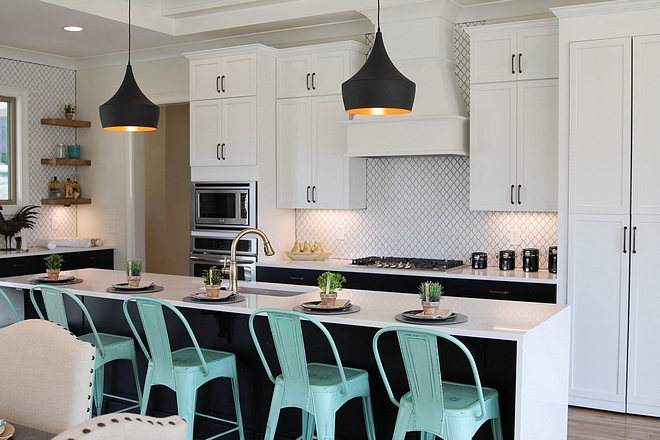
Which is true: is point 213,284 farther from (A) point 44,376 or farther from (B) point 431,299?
(A) point 44,376

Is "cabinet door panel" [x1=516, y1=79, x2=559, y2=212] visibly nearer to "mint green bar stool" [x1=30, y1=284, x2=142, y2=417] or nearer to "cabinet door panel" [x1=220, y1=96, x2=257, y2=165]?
"cabinet door panel" [x1=220, y1=96, x2=257, y2=165]

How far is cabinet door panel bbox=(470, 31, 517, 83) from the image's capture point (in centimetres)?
506

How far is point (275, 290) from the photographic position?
4.35m

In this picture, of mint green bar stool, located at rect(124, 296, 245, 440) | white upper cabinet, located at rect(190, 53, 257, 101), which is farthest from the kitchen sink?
white upper cabinet, located at rect(190, 53, 257, 101)

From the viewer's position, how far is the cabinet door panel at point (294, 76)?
591 centimetres

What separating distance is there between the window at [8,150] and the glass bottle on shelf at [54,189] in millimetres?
374

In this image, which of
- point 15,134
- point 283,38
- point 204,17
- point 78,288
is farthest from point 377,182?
point 15,134

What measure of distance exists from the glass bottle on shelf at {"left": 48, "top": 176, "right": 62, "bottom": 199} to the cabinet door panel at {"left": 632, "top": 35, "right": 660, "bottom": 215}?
542 cm

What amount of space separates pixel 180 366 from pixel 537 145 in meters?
2.89

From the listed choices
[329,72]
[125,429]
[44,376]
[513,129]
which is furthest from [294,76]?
[125,429]

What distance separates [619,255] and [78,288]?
330 centimetres

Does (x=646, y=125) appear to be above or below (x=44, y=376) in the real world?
above

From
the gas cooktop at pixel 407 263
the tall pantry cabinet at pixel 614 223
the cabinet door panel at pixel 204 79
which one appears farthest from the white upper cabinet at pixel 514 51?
the cabinet door panel at pixel 204 79

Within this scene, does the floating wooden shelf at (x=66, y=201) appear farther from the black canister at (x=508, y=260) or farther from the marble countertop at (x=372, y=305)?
the black canister at (x=508, y=260)
